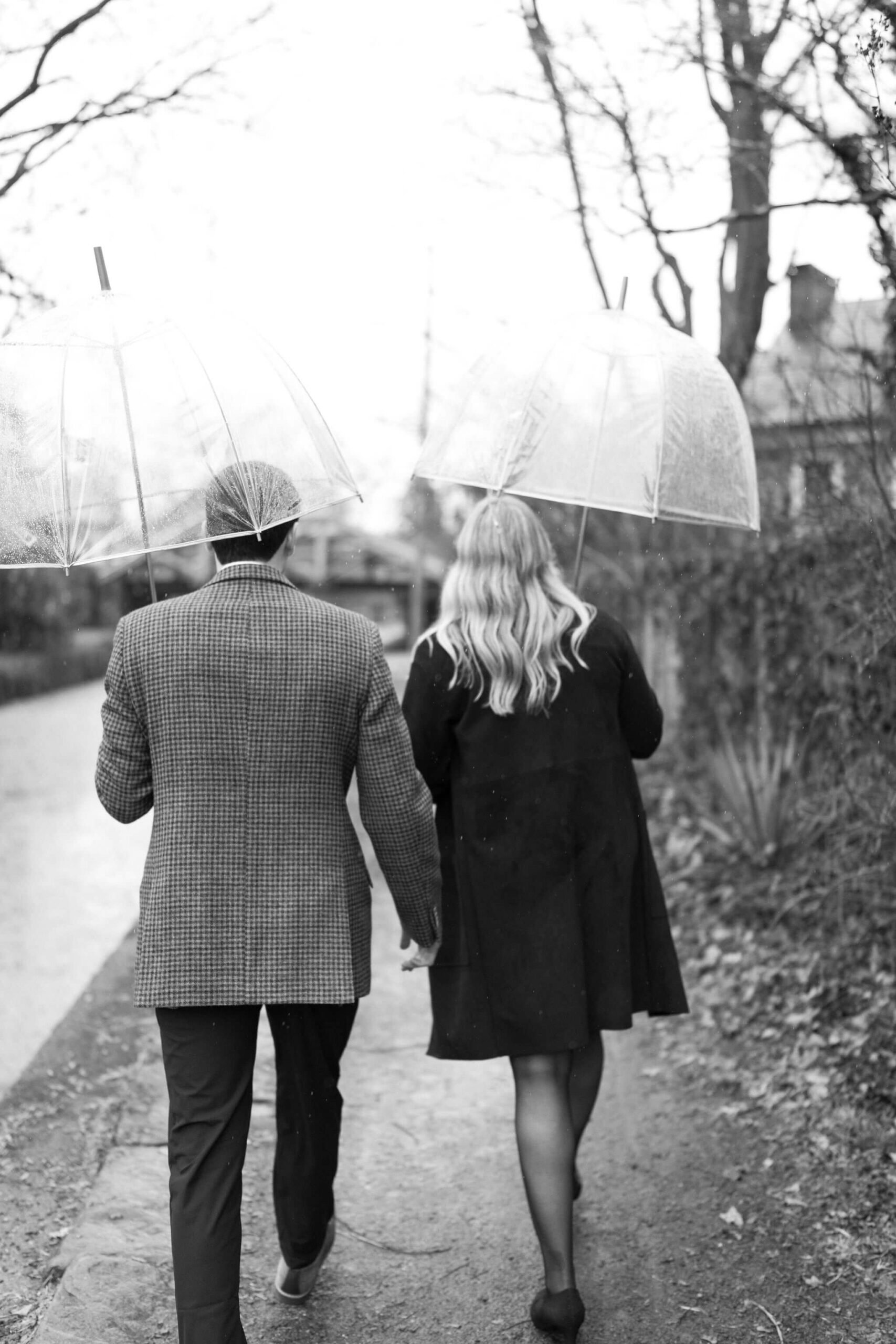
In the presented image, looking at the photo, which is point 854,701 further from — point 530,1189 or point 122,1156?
point 122,1156

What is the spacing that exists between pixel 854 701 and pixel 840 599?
45 cm

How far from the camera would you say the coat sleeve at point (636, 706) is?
3.53 meters

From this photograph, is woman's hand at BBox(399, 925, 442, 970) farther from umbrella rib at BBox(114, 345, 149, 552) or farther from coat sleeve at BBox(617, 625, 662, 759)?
umbrella rib at BBox(114, 345, 149, 552)

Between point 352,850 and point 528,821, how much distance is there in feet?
1.69

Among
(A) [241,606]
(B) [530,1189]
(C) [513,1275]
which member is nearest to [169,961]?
(A) [241,606]

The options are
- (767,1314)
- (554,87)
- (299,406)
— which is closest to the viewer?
(299,406)

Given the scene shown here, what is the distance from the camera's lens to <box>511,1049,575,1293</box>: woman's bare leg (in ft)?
10.7

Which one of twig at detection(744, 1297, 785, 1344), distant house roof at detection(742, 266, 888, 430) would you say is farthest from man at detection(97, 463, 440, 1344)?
distant house roof at detection(742, 266, 888, 430)

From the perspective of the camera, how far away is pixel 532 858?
3.41 meters

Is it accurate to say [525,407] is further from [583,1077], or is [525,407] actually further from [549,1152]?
[549,1152]

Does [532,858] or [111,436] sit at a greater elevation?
[111,436]

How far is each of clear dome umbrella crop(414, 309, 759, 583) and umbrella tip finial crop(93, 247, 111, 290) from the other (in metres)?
0.99

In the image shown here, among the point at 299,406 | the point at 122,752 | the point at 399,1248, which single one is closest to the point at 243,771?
the point at 122,752

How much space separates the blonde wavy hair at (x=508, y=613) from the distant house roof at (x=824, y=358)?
2.10 metres
